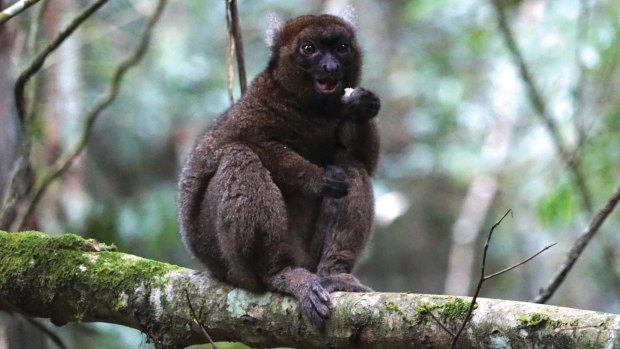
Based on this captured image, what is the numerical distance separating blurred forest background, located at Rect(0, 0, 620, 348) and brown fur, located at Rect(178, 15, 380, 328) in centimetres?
306

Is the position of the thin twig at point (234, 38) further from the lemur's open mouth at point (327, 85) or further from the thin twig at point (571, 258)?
the thin twig at point (571, 258)

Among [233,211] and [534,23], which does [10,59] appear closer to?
[233,211]

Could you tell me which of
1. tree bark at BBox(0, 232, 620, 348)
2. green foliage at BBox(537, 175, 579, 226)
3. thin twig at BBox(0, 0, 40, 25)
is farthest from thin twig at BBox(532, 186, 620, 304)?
thin twig at BBox(0, 0, 40, 25)

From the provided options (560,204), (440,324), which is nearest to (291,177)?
(440,324)

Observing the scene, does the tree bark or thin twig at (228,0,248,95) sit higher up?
thin twig at (228,0,248,95)

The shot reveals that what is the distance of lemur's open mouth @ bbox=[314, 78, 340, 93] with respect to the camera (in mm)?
6047

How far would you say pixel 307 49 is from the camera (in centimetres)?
621

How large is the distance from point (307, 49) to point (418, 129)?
11.0 meters

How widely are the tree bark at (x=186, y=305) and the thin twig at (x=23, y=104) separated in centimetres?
86

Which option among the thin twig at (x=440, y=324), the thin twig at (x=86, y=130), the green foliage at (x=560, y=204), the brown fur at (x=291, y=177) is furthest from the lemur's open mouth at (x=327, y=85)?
the green foliage at (x=560, y=204)

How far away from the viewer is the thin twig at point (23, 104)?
5.89m

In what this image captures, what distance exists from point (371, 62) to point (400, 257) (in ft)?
15.4

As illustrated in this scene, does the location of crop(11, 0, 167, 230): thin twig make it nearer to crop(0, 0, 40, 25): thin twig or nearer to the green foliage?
crop(0, 0, 40, 25): thin twig

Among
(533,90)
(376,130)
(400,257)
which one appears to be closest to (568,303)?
(400,257)
